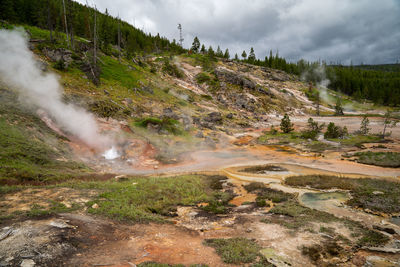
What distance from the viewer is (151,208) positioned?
15.8 meters

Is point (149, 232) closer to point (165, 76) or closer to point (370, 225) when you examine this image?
point (370, 225)

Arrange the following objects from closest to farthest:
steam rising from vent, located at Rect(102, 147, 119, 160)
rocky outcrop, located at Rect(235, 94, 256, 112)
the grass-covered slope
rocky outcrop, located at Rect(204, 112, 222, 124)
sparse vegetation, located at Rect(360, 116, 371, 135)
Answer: the grass-covered slope → steam rising from vent, located at Rect(102, 147, 119, 160) → sparse vegetation, located at Rect(360, 116, 371, 135) → rocky outcrop, located at Rect(204, 112, 222, 124) → rocky outcrop, located at Rect(235, 94, 256, 112)

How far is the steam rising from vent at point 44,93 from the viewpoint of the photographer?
98.5ft

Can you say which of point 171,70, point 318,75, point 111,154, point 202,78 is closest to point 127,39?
point 171,70

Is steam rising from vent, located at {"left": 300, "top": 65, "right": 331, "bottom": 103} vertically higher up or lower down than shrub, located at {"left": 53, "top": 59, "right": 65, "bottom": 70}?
higher up

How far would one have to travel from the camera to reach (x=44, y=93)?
3259cm

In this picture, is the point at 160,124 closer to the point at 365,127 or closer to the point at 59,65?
the point at 59,65

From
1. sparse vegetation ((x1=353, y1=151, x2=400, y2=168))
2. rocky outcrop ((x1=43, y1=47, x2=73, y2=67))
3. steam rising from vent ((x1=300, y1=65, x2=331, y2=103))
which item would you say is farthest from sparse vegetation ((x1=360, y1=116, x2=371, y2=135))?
steam rising from vent ((x1=300, y1=65, x2=331, y2=103))

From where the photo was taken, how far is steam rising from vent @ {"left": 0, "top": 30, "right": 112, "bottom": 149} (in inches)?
1182

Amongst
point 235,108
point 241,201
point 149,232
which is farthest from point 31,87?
point 235,108

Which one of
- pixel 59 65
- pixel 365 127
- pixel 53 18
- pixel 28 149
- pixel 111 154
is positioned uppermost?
pixel 53 18

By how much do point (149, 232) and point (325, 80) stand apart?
156 m

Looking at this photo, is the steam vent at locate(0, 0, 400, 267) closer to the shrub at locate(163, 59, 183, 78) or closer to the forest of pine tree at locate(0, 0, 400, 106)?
the forest of pine tree at locate(0, 0, 400, 106)

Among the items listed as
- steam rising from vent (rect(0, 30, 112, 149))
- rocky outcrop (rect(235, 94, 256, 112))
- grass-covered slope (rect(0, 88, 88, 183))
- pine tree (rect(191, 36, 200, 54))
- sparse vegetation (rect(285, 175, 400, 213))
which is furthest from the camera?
pine tree (rect(191, 36, 200, 54))
